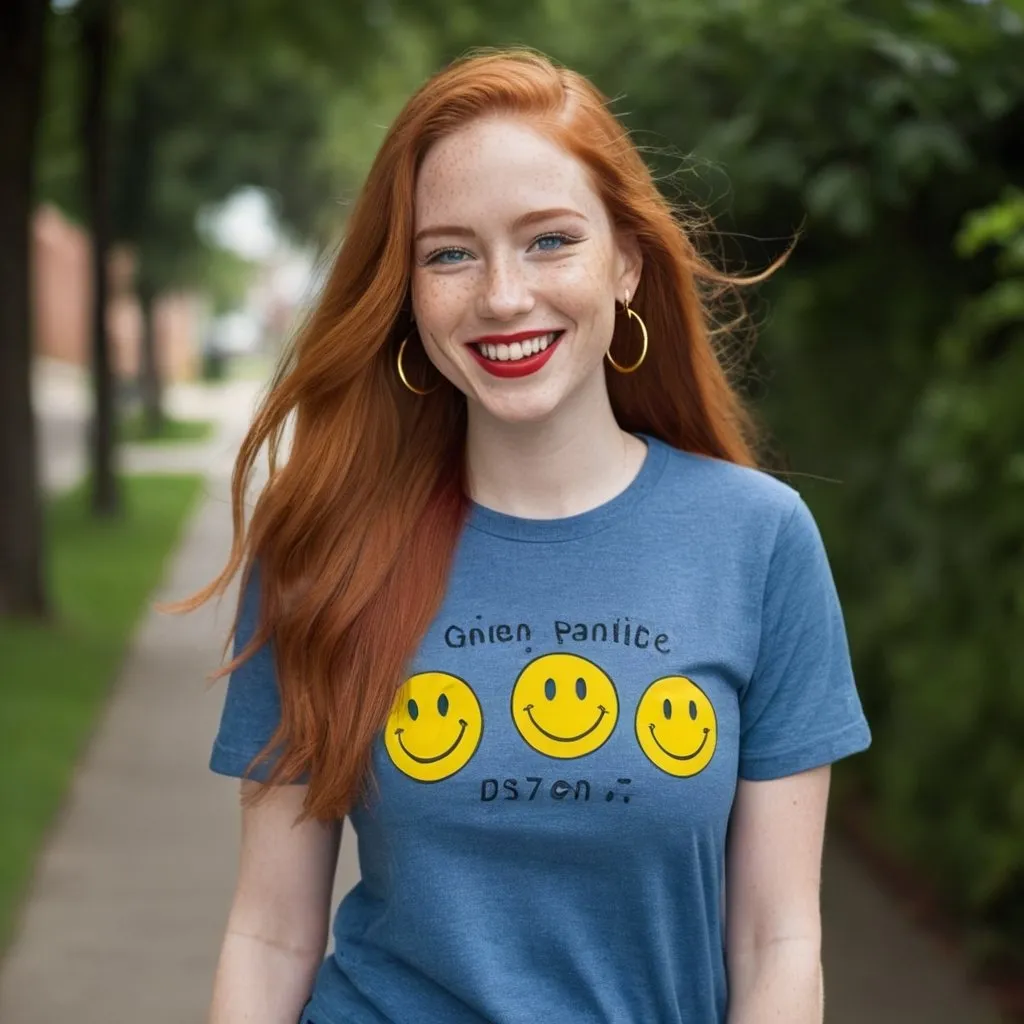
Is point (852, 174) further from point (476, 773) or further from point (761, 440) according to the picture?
point (476, 773)

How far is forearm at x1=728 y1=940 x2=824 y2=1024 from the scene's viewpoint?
1.97 metres

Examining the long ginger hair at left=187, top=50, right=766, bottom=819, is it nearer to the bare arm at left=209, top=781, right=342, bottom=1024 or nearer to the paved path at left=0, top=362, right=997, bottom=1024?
the bare arm at left=209, top=781, right=342, bottom=1024

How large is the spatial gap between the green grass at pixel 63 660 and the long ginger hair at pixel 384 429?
3853mm

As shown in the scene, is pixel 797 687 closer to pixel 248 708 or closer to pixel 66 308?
pixel 248 708

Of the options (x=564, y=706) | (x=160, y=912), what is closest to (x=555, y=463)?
(x=564, y=706)

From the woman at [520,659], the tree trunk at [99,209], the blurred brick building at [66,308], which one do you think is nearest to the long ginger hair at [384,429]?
the woman at [520,659]

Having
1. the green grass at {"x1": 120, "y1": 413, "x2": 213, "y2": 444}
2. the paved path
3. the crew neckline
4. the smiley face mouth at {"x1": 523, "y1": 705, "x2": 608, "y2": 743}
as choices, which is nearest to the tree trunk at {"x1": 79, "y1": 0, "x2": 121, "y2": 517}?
the paved path

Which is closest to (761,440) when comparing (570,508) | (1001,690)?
(570,508)

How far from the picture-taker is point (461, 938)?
195 cm

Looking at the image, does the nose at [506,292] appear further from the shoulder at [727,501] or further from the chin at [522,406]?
the shoulder at [727,501]

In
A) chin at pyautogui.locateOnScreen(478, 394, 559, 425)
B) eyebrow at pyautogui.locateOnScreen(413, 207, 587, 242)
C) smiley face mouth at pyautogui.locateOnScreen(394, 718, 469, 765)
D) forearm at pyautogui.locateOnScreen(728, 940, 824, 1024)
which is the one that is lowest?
forearm at pyautogui.locateOnScreen(728, 940, 824, 1024)

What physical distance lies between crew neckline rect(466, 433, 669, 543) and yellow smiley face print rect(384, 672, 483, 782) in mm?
203

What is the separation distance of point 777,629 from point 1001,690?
8.96ft

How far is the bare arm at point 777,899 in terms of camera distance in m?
1.98
